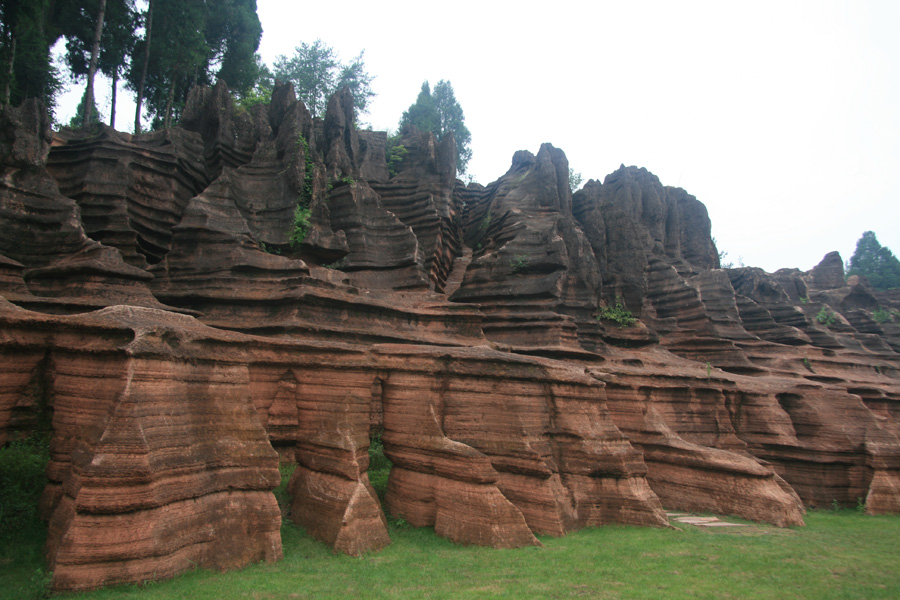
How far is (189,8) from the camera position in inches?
1158

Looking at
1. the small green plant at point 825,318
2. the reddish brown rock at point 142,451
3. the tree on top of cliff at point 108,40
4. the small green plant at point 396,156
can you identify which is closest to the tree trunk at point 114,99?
the tree on top of cliff at point 108,40

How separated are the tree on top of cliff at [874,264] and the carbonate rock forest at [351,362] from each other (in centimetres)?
4265

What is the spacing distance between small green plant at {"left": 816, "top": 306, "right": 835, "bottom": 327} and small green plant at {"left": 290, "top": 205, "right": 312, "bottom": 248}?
Result: 3711 centimetres

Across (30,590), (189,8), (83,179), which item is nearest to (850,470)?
(30,590)

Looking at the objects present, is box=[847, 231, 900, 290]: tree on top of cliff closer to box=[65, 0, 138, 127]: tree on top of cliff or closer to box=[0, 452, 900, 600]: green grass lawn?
box=[0, 452, 900, 600]: green grass lawn

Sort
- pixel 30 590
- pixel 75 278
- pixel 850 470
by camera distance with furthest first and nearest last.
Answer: pixel 850 470 < pixel 75 278 < pixel 30 590

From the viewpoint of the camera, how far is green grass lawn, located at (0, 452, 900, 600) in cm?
801

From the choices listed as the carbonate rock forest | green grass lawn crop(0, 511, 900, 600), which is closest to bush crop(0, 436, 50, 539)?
the carbonate rock forest

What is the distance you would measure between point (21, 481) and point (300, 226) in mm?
11427

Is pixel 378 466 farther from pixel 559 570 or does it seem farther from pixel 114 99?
pixel 114 99

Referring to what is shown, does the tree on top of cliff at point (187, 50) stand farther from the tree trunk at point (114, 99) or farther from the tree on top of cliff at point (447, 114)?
the tree on top of cliff at point (447, 114)

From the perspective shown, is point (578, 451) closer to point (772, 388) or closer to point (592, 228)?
point (772, 388)

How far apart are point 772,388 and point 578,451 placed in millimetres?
13758

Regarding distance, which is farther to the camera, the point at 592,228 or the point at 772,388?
the point at 592,228
